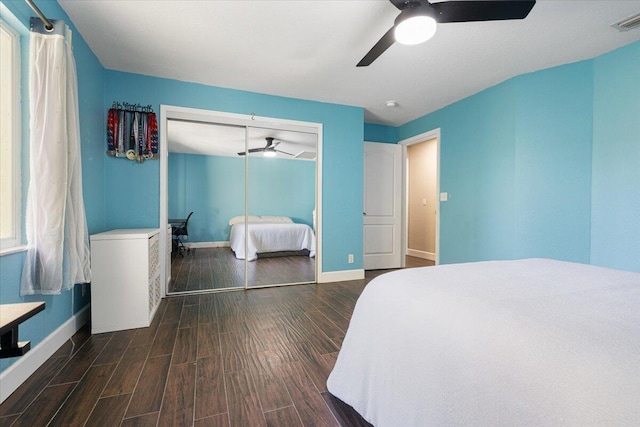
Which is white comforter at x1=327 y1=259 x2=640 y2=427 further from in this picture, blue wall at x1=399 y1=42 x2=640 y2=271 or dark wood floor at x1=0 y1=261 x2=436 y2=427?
blue wall at x1=399 y1=42 x2=640 y2=271

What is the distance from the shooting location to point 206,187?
5805 mm

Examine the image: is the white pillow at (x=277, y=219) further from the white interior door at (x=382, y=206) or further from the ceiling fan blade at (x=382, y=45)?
the ceiling fan blade at (x=382, y=45)

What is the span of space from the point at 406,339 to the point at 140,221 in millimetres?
2992

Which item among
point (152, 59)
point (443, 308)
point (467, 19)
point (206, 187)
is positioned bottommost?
point (443, 308)

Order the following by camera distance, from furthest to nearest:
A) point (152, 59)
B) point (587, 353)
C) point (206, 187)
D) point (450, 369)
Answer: point (206, 187) → point (152, 59) → point (450, 369) → point (587, 353)

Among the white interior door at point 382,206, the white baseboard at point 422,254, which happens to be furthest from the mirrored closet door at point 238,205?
the white baseboard at point 422,254

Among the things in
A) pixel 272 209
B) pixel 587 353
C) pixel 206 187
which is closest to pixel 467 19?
pixel 587 353

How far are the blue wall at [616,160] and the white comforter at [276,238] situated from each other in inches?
152

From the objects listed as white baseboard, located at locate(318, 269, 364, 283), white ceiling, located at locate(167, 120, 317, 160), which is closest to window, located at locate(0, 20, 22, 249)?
white ceiling, located at locate(167, 120, 317, 160)

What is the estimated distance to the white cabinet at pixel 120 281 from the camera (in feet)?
7.05

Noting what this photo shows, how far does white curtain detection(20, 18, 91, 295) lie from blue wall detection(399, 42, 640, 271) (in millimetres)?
3893

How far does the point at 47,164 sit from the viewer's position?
62.6 inches

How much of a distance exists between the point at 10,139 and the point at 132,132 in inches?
53.1

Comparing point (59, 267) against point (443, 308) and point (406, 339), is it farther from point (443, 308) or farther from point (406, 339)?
point (443, 308)
